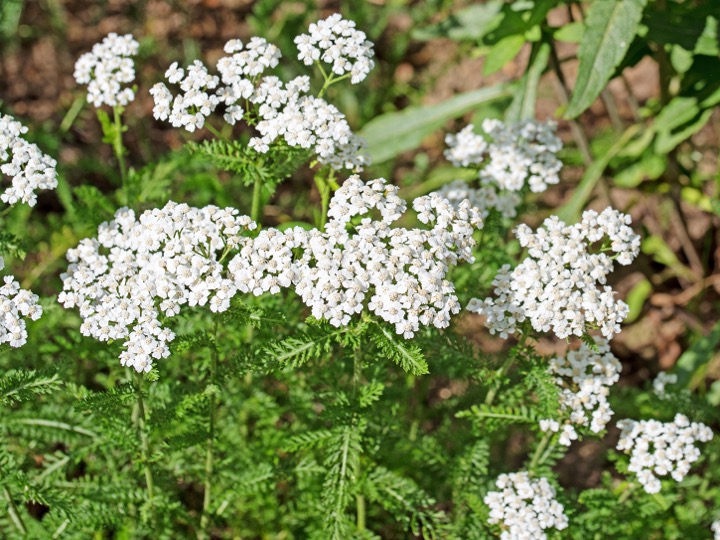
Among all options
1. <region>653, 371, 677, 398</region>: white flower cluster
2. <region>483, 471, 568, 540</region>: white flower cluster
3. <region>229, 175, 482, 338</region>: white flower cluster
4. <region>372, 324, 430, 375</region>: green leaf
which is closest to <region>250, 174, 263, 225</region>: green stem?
<region>229, 175, 482, 338</region>: white flower cluster

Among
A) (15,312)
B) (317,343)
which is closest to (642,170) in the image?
(317,343)

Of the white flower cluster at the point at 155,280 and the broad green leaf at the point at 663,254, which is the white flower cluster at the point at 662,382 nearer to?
the broad green leaf at the point at 663,254

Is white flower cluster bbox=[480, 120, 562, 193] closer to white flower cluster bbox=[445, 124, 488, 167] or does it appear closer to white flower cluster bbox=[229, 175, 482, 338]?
white flower cluster bbox=[445, 124, 488, 167]

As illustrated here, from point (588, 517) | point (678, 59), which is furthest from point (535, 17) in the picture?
point (588, 517)

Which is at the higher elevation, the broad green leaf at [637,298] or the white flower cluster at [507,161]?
the white flower cluster at [507,161]

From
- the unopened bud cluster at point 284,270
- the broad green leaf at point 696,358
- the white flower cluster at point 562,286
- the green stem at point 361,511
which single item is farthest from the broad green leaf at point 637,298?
the unopened bud cluster at point 284,270

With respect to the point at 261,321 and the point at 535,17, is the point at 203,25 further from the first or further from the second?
the point at 261,321
